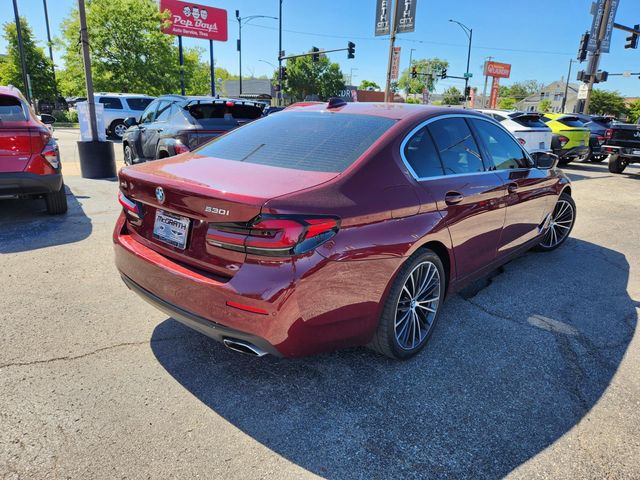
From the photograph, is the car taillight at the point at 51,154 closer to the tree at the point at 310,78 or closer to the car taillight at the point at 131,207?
the car taillight at the point at 131,207

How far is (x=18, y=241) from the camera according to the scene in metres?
5.08

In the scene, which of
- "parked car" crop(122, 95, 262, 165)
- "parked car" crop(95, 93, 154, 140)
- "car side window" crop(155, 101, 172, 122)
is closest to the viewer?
"parked car" crop(122, 95, 262, 165)

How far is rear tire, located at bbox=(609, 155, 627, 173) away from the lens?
13125 mm

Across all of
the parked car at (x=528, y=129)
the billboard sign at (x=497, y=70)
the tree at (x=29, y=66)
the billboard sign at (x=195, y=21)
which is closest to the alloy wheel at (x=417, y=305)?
the parked car at (x=528, y=129)

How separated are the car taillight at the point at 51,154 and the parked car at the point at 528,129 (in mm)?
9622

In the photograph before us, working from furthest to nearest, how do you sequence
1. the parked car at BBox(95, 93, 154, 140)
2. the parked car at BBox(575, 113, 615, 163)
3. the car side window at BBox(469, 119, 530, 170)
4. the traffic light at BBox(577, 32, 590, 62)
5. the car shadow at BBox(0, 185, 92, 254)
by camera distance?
1. the traffic light at BBox(577, 32, 590, 62)
2. the parked car at BBox(95, 93, 154, 140)
3. the parked car at BBox(575, 113, 615, 163)
4. the car shadow at BBox(0, 185, 92, 254)
5. the car side window at BBox(469, 119, 530, 170)

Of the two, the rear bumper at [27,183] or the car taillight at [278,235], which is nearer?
the car taillight at [278,235]

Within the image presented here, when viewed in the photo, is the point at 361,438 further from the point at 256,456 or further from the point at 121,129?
the point at 121,129

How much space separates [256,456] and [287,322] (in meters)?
0.64

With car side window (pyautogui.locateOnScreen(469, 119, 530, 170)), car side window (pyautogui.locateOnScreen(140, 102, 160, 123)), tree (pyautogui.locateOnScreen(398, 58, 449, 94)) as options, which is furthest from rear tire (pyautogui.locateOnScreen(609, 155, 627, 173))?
tree (pyautogui.locateOnScreen(398, 58, 449, 94))

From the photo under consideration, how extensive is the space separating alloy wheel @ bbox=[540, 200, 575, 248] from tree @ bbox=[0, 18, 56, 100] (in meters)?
40.3

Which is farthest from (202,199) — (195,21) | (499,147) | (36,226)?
(195,21)

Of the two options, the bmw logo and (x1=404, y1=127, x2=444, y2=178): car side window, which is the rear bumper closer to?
the bmw logo

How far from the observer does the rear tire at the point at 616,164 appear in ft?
43.1
